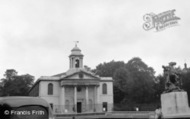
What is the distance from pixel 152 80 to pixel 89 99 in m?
16.0

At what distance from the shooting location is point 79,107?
57219 millimetres

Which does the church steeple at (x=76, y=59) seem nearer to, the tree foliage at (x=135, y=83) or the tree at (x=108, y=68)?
the tree foliage at (x=135, y=83)

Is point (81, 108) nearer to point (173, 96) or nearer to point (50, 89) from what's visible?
point (50, 89)

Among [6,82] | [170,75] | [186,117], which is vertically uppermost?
[6,82]

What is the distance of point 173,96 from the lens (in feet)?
57.3

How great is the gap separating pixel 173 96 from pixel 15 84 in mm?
64503

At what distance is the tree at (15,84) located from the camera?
242 feet

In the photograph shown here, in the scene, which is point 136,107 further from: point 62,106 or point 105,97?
point 62,106

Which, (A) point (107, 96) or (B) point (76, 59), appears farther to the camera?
(B) point (76, 59)

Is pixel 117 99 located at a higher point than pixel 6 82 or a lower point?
lower

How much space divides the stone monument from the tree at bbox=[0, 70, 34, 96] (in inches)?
2393

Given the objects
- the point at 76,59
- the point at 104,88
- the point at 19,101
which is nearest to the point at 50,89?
the point at 76,59

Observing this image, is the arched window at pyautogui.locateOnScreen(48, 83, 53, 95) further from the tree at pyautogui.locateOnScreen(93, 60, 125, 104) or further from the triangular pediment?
the tree at pyautogui.locateOnScreen(93, 60, 125, 104)

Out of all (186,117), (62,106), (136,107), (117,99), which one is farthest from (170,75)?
(117,99)
